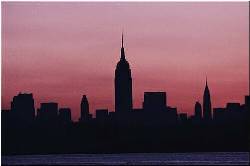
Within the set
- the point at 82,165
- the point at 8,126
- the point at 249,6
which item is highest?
the point at 249,6

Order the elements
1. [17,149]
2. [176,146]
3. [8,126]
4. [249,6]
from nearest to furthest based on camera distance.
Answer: [249,6] → [8,126] → [17,149] → [176,146]

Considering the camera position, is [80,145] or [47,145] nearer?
[47,145]

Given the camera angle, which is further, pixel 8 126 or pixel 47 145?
pixel 47 145

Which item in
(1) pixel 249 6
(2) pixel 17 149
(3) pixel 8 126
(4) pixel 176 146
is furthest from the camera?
(4) pixel 176 146

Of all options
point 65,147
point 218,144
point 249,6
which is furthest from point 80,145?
point 249,6

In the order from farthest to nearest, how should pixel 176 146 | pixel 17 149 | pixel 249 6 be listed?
pixel 176 146 < pixel 17 149 < pixel 249 6

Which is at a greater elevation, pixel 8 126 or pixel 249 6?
pixel 249 6

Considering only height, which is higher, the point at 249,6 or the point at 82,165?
the point at 249,6

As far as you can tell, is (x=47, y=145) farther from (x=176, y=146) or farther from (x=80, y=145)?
(x=176, y=146)

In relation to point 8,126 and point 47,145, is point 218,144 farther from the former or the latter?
point 8,126
